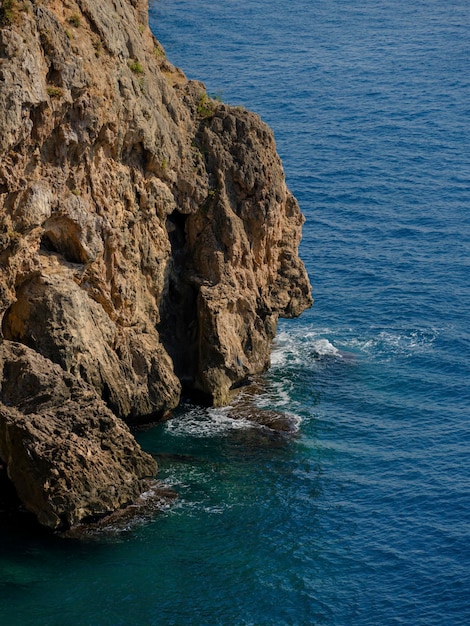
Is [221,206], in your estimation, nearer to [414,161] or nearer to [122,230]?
[122,230]

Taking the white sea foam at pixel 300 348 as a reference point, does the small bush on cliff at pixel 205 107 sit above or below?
above

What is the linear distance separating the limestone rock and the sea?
232 centimetres

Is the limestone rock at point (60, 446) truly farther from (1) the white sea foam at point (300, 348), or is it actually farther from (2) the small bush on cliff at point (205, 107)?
(2) the small bush on cliff at point (205, 107)

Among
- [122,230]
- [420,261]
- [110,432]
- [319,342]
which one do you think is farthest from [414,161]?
[110,432]

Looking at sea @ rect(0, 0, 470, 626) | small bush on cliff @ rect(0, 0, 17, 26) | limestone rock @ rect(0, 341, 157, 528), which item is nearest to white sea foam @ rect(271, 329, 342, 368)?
sea @ rect(0, 0, 470, 626)

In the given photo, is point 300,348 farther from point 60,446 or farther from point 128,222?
point 60,446

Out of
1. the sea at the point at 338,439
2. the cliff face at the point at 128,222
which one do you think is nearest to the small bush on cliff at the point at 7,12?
the cliff face at the point at 128,222

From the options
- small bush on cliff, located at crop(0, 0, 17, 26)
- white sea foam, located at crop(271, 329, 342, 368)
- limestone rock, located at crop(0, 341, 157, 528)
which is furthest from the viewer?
white sea foam, located at crop(271, 329, 342, 368)

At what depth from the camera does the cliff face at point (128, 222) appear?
68625mm

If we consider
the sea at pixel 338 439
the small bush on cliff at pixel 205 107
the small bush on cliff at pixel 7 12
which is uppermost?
the small bush on cliff at pixel 7 12

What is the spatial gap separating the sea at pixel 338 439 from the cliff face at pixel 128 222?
4.08 meters

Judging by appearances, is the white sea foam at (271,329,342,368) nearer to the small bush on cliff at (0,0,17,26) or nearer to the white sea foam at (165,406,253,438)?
the white sea foam at (165,406,253,438)

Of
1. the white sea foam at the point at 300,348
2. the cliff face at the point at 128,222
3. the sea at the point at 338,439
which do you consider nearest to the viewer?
the sea at the point at 338,439

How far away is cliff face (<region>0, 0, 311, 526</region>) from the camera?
68625mm
